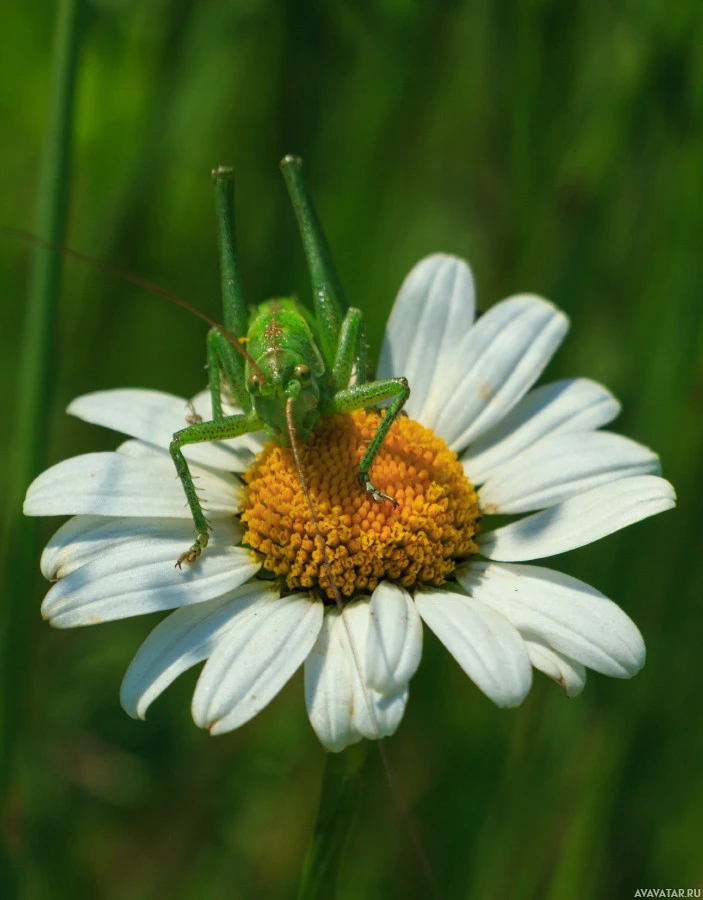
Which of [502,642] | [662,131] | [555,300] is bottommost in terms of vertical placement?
[502,642]

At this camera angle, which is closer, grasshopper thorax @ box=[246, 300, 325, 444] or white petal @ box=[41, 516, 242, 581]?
white petal @ box=[41, 516, 242, 581]

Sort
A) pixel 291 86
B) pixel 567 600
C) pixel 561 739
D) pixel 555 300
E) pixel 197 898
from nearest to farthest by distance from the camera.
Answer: pixel 567 600 < pixel 561 739 < pixel 197 898 < pixel 555 300 < pixel 291 86

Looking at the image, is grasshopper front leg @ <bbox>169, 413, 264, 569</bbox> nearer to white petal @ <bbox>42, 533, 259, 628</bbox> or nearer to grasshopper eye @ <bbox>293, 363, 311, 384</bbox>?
white petal @ <bbox>42, 533, 259, 628</bbox>

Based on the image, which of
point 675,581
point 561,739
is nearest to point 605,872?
point 561,739

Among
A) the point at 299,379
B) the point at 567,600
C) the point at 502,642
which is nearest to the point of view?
the point at 502,642

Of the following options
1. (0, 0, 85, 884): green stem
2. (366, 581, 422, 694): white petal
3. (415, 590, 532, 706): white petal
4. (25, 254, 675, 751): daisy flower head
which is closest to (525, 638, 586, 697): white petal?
(25, 254, 675, 751): daisy flower head

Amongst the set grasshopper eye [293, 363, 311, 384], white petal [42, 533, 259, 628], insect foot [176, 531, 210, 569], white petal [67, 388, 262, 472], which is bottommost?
white petal [42, 533, 259, 628]

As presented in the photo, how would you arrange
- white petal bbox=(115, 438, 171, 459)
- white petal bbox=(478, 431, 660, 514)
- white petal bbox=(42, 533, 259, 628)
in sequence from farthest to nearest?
1. white petal bbox=(115, 438, 171, 459)
2. white petal bbox=(478, 431, 660, 514)
3. white petal bbox=(42, 533, 259, 628)

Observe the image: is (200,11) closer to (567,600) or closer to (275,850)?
(567,600)
